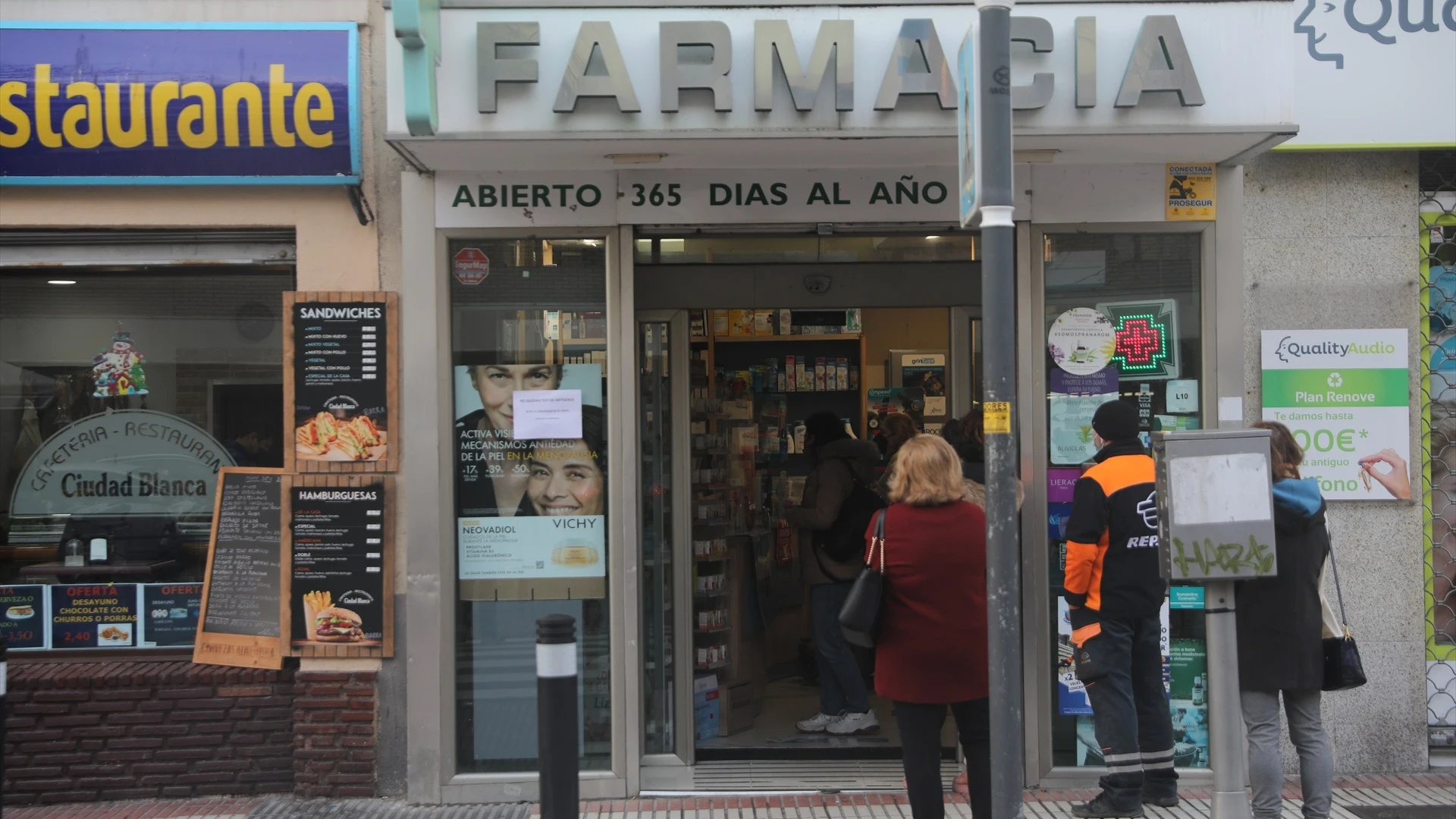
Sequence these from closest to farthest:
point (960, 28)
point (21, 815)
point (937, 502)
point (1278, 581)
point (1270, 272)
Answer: point (937, 502), point (1278, 581), point (960, 28), point (21, 815), point (1270, 272)

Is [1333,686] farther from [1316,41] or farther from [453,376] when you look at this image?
[453,376]

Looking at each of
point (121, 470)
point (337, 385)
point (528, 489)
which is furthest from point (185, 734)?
point (528, 489)

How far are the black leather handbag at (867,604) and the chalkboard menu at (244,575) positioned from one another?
2970mm

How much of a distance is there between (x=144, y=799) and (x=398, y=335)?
8.39 feet

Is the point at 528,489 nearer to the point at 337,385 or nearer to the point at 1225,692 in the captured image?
the point at 337,385

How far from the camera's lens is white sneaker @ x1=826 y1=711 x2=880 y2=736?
21.6 feet

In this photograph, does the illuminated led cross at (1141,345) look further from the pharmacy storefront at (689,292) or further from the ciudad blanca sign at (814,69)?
the ciudad blanca sign at (814,69)

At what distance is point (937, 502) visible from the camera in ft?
14.0

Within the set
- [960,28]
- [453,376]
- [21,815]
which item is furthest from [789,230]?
[21,815]

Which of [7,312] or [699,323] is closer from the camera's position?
[7,312]

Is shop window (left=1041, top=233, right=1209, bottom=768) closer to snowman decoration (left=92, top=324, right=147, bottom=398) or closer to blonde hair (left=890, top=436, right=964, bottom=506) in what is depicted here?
blonde hair (left=890, top=436, right=964, bottom=506)

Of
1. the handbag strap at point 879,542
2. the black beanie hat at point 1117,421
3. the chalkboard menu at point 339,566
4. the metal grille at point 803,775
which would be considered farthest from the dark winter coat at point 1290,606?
the chalkboard menu at point 339,566

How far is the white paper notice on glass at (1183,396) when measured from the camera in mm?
5789

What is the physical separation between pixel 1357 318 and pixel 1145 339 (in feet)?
3.61
